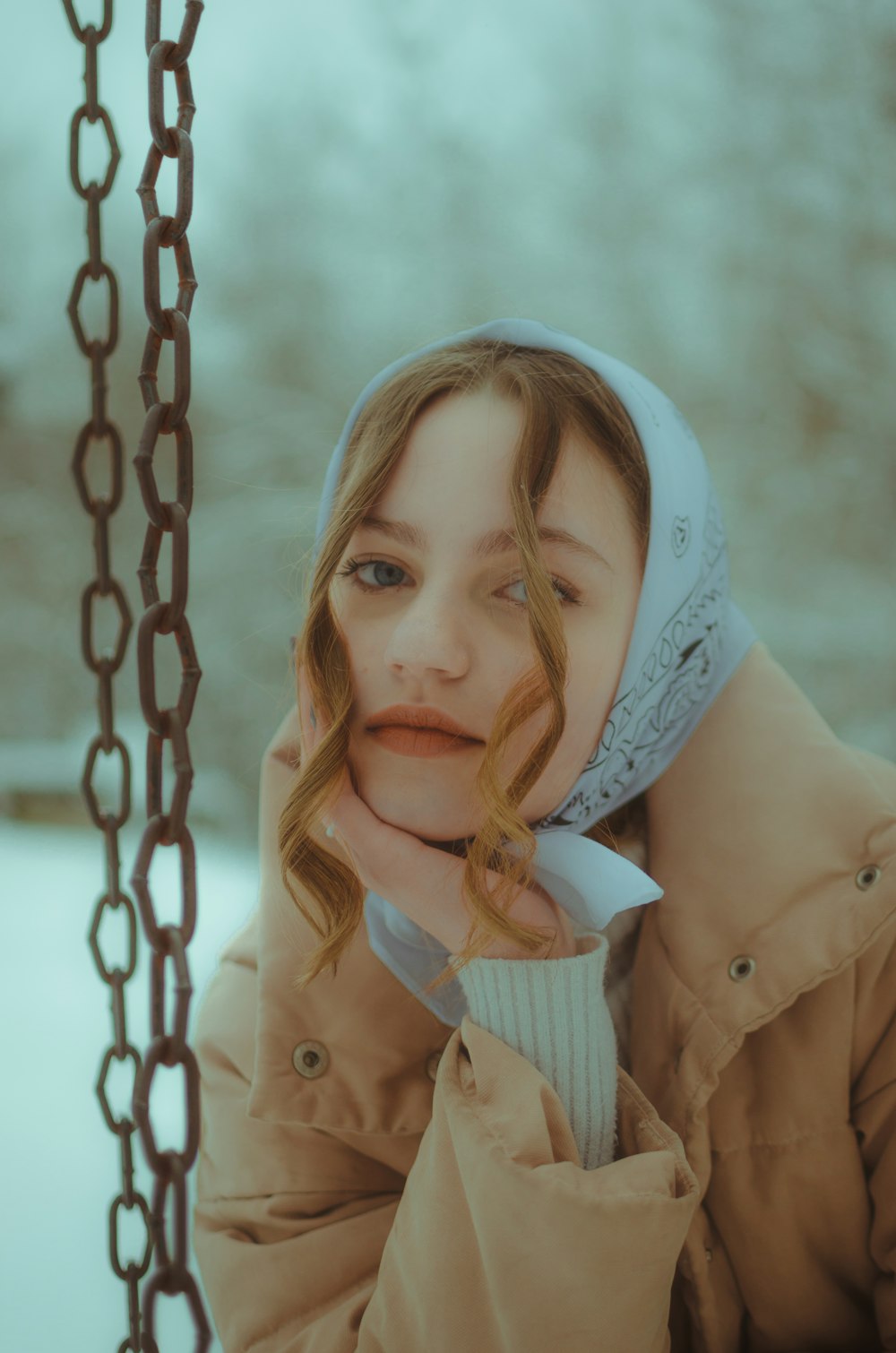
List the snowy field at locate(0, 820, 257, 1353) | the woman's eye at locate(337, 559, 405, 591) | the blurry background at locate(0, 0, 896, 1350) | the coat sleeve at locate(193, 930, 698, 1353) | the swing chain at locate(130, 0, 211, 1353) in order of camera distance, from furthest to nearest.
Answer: the blurry background at locate(0, 0, 896, 1350) < the snowy field at locate(0, 820, 257, 1353) < the woman's eye at locate(337, 559, 405, 591) < the coat sleeve at locate(193, 930, 698, 1353) < the swing chain at locate(130, 0, 211, 1353)

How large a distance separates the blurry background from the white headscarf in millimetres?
1496

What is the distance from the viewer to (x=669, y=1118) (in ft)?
2.67

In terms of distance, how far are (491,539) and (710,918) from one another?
368mm

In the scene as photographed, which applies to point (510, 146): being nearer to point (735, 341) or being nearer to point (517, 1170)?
point (735, 341)

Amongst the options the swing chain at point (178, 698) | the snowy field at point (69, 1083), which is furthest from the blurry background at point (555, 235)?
the swing chain at point (178, 698)

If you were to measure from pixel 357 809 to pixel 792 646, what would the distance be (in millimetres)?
1913

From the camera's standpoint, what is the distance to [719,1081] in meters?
0.86

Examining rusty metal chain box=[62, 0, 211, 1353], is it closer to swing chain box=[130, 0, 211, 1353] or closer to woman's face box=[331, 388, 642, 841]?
swing chain box=[130, 0, 211, 1353]

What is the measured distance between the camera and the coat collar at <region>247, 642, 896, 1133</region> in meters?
0.80

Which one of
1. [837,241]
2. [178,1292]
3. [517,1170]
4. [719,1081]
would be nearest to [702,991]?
[719,1081]

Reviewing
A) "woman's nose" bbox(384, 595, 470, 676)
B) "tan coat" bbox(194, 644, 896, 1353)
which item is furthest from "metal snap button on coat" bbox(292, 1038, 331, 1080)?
"woman's nose" bbox(384, 595, 470, 676)

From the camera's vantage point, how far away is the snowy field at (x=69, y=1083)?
118 cm

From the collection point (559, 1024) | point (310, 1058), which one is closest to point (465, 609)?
point (559, 1024)

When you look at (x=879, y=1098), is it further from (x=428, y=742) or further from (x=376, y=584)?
(x=376, y=584)
